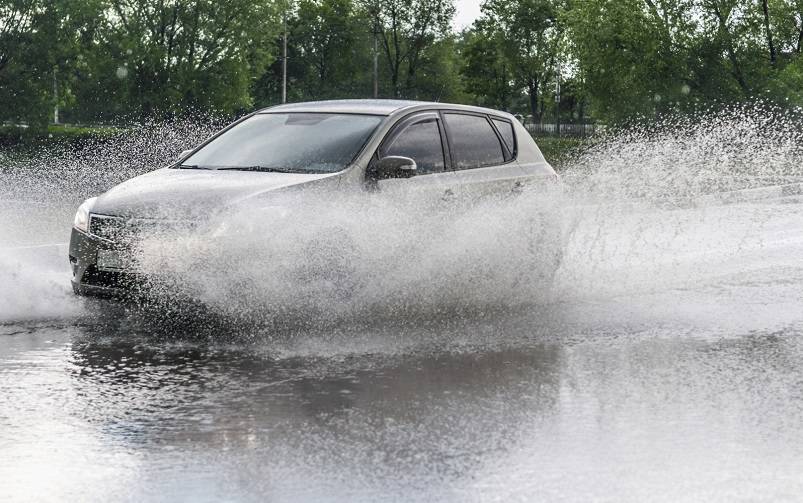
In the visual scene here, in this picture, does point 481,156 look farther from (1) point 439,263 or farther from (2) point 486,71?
(2) point 486,71

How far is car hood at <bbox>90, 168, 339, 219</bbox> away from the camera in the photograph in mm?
8164

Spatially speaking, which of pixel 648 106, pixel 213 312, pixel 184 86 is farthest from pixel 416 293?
pixel 184 86

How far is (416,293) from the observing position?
9273 millimetres

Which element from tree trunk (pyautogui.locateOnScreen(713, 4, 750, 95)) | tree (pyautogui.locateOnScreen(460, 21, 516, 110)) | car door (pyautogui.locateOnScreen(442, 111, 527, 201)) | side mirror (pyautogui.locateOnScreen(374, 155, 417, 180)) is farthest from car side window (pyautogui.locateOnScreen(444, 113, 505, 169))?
tree (pyautogui.locateOnScreen(460, 21, 516, 110))

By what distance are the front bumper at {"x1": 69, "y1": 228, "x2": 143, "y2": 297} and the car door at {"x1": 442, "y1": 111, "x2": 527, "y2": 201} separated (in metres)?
2.72

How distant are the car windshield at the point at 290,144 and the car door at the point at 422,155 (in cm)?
21

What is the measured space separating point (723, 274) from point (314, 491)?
8.19 meters

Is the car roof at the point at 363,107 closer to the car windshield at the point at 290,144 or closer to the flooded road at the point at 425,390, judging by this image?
the car windshield at the point at 290,144

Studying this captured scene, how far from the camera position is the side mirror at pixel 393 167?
356 inches

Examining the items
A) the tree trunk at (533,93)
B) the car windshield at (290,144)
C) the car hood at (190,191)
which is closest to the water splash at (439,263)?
the car hood at (190,191)

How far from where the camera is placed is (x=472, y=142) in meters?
10.4

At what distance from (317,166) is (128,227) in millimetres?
1431

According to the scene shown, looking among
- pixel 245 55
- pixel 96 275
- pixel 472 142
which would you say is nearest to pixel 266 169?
pixel 96 275

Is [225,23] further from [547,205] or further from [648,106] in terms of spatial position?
[547,205]
